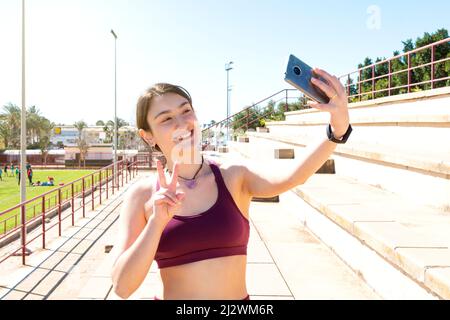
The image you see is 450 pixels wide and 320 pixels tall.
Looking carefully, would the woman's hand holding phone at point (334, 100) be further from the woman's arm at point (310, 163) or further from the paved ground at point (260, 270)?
the paved ground at point (260, 270)

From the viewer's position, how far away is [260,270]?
3.59m

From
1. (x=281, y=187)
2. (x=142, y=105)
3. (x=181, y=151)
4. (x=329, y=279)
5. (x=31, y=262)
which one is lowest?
(x=31, y=262)

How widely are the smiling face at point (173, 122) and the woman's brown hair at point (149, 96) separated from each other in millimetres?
10

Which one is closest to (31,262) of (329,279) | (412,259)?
(329,279)

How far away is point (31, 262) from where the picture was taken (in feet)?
25.7

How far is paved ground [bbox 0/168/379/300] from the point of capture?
10.2 feet

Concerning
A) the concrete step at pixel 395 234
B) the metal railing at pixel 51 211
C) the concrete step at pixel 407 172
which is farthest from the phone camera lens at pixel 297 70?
→ the metal railing at pixel 51 211

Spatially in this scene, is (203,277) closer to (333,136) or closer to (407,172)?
(333,136)

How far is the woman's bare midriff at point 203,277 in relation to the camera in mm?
1222

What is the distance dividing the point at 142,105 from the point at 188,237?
1.50 feet

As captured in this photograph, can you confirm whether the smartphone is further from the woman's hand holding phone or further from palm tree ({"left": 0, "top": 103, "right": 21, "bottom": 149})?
palm tree ({"left": 0, "top": 103, "right": 21, "bottom": 149})

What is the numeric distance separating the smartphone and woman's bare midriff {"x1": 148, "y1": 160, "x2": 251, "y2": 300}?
1.48 feet

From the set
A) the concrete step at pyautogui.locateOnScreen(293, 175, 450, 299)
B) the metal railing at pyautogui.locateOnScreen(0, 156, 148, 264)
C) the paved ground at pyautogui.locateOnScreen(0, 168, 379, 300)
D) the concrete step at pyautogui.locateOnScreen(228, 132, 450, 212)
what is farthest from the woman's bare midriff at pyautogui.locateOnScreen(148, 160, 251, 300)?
the metal railing at pyautogui.locateOnScreen(0, 156, 148, 264)
